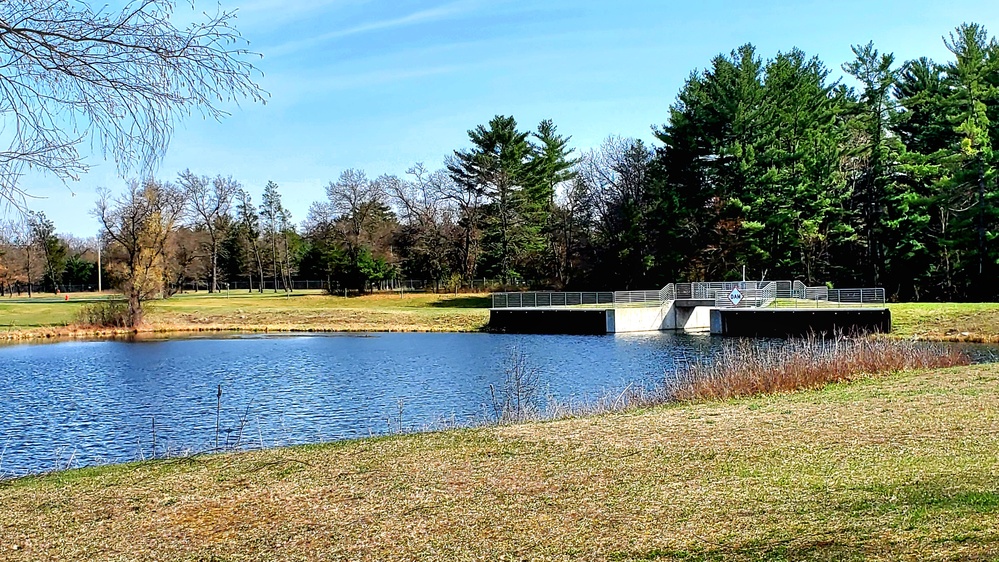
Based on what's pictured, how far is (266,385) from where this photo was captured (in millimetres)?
24188

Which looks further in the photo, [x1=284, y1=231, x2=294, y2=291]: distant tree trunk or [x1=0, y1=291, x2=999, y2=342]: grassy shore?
[x1=284, y1=231, x2=294, y2=291]: distant tree trunk

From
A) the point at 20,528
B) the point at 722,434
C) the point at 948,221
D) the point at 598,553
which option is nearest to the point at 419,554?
the point at 598,553

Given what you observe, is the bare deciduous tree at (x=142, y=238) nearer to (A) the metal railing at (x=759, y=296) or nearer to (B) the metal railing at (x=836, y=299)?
(A) the metal railing at (x=759, y=296)

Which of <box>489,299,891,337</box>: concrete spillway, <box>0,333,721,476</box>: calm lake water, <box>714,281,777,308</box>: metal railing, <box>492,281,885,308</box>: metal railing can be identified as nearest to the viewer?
<box>0,333,721,476</box>: calm lake water

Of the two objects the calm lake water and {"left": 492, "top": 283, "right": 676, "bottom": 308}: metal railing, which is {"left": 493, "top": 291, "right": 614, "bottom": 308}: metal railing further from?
the calm lake water

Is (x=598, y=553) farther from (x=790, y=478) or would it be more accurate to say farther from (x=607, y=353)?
(x=607, y=353)

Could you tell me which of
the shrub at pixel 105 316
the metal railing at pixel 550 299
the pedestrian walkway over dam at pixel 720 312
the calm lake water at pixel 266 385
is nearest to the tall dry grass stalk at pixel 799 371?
the calm lake water at pixel 266 385

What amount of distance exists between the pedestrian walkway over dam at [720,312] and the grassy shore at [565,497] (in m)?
31.0

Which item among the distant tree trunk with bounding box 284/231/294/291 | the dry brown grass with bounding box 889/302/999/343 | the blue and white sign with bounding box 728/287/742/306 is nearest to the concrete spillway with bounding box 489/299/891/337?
the blue and white sign with bounding box 728/287/742/306

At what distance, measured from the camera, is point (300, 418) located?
17.9m

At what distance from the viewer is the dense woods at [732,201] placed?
47250 mm

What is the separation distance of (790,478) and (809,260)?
49812mm

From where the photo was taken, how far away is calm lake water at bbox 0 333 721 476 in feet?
51.4

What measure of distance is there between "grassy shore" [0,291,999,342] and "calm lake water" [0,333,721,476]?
811 cm
